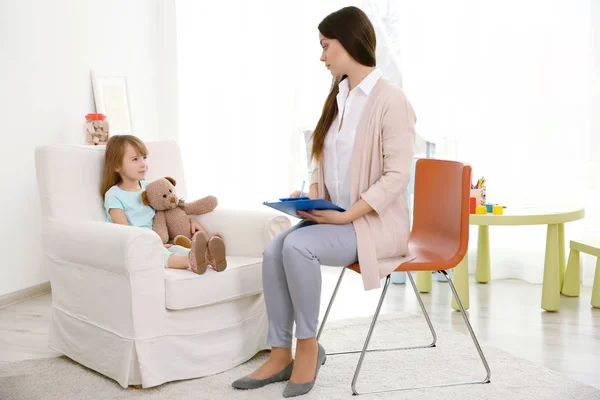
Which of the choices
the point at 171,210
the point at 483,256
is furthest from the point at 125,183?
the point at 483,256

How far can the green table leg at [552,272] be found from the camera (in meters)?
3.29

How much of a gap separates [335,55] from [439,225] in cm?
72

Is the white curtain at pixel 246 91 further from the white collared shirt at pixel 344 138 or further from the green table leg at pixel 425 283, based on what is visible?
the white collared shirt at pixel 344 138

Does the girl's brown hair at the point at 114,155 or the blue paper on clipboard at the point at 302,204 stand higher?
the girl's brown hair at the point at 114,155

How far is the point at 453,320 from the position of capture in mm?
3199

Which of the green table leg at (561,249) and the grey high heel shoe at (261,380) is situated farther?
the green table leg at (561,249)

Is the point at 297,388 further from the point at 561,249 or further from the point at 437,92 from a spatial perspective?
the point at 437,92

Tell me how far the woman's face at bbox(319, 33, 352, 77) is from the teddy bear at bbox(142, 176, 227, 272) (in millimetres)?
829

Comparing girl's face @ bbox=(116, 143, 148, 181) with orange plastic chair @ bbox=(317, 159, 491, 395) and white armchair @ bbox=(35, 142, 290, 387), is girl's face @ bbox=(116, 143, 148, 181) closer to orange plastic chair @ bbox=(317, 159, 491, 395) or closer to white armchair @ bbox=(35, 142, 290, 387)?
white armchair @ bbox=(35, 142, 290, 387)

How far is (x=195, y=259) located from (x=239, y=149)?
7.70ft

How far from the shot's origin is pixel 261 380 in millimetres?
2369

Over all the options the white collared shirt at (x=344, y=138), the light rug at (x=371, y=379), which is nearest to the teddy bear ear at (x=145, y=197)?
the light rug at (x=371, y=379)

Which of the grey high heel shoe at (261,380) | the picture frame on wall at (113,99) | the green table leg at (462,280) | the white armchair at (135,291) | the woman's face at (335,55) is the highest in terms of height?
the woman's face at (335,55)

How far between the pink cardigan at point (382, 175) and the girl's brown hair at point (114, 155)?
0.93m
